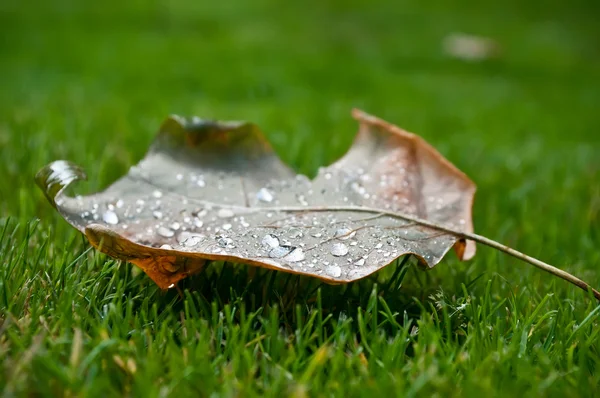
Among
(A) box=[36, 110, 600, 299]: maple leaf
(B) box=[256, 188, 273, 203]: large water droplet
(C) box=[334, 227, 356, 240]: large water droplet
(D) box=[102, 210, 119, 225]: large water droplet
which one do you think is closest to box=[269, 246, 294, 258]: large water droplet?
(A) box=[36, 110, 600, 299]: maple leaf

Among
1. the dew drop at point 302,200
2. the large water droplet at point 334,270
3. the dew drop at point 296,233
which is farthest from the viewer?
the dew drop at point 302,200

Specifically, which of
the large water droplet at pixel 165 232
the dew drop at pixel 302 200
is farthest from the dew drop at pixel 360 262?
the large water droplet at pixel 165 232

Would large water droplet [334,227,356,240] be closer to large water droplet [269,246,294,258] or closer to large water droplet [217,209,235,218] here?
large water droplet [269,246,294,258]

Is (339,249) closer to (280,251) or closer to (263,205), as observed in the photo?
(280,251)

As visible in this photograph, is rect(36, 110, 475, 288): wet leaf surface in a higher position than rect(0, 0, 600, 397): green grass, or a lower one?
higher

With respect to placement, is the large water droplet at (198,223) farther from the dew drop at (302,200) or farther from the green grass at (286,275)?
the dew drop at (302,200)

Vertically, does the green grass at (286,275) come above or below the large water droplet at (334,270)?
below

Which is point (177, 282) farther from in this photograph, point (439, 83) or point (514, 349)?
point (439, 83)
